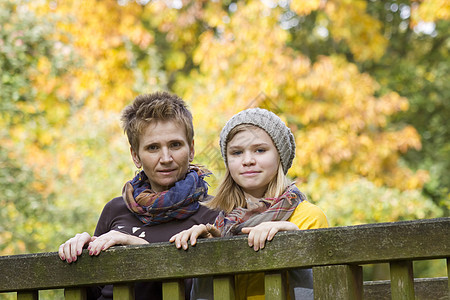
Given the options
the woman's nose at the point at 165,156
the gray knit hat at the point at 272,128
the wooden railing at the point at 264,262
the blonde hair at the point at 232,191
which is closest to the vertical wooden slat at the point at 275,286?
the wooden railing at the point at 264,262

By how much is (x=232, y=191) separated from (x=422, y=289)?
2.88 ft

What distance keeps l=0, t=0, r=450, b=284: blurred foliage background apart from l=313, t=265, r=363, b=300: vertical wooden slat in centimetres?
523

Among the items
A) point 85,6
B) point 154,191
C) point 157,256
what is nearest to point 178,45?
point 85,6

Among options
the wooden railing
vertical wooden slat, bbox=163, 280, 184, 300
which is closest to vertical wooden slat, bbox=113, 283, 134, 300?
the wooden railing

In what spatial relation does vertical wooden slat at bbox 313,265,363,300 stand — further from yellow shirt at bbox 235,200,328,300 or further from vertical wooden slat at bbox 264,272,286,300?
yellow shirt at bbox 235,200,328,300

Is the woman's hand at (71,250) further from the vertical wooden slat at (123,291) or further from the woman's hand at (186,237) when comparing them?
the woman's hand at (186,237)

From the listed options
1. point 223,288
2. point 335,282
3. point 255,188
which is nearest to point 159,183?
point 255,188

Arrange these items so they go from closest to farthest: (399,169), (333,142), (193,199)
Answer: (193,199), (333,142), (399,169)

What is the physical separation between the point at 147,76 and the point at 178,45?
39.2 inches

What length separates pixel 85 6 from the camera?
9.62 metres

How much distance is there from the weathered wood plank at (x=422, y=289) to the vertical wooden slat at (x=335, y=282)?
958 millimetres

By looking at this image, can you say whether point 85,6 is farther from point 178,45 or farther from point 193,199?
point 193,199

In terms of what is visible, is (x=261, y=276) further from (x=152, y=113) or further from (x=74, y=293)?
(x=152, y=113)

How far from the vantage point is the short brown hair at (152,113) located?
2807 mm
